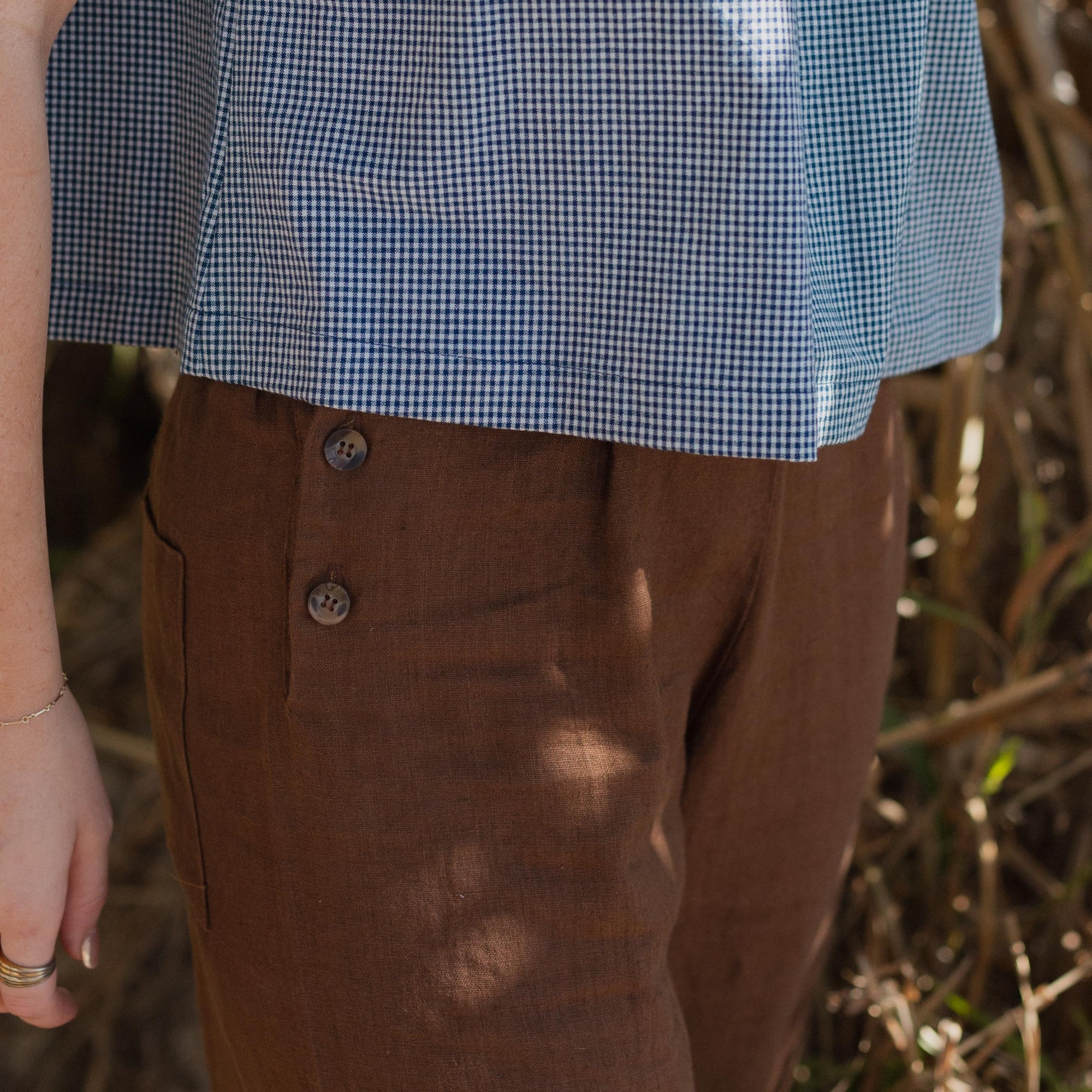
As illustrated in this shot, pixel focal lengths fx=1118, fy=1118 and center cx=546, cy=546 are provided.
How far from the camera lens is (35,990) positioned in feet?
2.03

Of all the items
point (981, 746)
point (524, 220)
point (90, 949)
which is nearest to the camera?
point (524, 220)

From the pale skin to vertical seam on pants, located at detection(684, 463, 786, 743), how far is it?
36 centimetres

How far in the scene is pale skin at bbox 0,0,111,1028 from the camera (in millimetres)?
513

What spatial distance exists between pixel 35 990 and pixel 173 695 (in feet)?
0.58

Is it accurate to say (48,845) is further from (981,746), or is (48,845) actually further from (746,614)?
(981,746)

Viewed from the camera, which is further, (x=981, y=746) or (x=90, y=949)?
(x=981, y=746)

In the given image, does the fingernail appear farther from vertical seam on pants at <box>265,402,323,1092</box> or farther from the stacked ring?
vertical seam on pants at <box>265,402,323,1092</box>

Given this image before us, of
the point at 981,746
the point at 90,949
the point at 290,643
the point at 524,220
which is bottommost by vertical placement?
the point at 981,746

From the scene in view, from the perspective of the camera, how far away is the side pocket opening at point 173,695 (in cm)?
62

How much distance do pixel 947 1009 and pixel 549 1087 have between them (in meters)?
0.93

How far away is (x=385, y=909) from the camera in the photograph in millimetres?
577

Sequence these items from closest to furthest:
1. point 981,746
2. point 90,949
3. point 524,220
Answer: point 524,220, point 90,949, point 981,746

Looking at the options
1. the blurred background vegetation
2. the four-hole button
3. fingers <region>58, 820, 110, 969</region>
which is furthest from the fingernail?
the blurred background vegetation

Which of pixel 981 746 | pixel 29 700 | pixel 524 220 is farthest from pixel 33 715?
pixel 981 746
